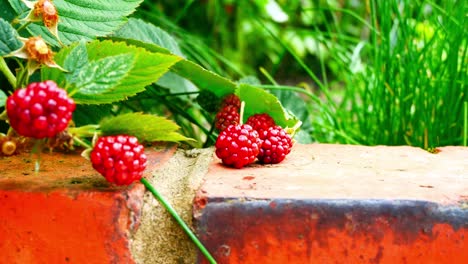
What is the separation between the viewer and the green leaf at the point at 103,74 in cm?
58

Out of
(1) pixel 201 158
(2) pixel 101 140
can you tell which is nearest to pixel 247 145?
(1) pixel 201 158

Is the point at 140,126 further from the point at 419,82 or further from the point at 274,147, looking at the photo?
the point at 419,82

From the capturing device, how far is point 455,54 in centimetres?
103

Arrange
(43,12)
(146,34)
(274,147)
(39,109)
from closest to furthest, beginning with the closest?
(39,109)
(43,12)
(274,147)
(146,34)

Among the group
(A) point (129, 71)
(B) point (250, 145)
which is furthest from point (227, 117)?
(A) point (129, 71)

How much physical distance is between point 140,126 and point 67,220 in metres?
0.11

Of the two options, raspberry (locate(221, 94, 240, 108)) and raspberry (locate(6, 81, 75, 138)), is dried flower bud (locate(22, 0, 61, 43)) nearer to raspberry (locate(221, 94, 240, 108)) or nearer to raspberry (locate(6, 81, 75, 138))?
raspberry (locate(6, 81, 75, 138))

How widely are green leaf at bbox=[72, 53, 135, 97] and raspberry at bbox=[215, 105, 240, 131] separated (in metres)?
0.28

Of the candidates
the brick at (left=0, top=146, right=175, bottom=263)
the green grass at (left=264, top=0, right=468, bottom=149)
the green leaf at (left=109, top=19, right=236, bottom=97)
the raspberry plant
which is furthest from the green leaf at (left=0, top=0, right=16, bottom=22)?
the green grass at (left=264, top=0, right=468, bottom=149)

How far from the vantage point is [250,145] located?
699 millimetres

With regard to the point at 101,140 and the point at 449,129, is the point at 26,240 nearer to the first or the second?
the point at 101,140

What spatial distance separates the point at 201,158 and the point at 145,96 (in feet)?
0.86

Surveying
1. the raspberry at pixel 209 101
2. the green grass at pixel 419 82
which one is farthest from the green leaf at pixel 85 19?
the green grass at pixel 419 82

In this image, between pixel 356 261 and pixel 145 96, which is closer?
pixel 356 261
